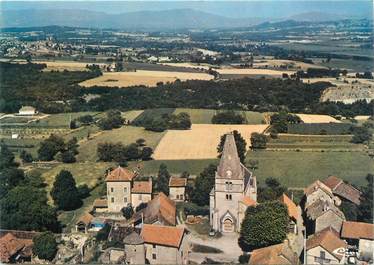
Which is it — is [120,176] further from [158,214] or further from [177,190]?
[158,214]

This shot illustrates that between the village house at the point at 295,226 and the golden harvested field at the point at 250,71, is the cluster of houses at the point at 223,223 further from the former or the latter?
the golden harvested field at the point at 250,71

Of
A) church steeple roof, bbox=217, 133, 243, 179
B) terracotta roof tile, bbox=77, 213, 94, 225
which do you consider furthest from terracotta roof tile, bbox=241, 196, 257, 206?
terracotta roof tile, bbox=77, 213, 94, 225

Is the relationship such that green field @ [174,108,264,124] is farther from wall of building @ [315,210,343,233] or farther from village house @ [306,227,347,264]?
village house @ [306,227,347,264]

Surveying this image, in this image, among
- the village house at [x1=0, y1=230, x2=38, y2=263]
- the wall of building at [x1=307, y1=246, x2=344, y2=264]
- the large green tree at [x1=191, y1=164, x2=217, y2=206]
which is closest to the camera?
the wall of building at [x1=307, y1=246, x2=344, y2=264]

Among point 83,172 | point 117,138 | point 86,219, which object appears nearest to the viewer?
point 86,219

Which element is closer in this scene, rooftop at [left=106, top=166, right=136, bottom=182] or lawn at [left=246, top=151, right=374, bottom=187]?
rooftop at [left=106, top=166, right=136, bottom=182]

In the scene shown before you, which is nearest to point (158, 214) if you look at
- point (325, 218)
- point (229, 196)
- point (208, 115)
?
point (229, 196)

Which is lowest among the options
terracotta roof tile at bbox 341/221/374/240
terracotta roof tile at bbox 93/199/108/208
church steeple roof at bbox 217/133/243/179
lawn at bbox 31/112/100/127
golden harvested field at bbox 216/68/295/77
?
terracotta roof tile at bbox 93/199/108/208
